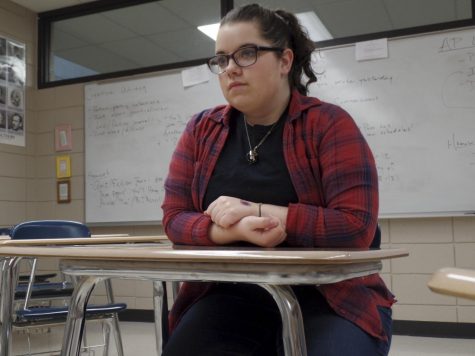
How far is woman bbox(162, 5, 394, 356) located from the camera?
38.9 inches

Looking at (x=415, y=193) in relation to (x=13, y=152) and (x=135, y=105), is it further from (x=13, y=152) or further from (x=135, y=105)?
(x=13, y=152)

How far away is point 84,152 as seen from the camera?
166 inches

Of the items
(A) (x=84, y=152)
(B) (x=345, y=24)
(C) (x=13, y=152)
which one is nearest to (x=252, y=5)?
(B) (x=345, y=24)

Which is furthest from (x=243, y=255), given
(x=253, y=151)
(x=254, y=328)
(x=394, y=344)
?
(x=394, y=344)

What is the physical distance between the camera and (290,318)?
79 centimetres

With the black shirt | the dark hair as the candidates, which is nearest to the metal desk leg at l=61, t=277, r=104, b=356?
the black shirt

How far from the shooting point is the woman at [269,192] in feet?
3.25

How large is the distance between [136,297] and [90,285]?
3087mm

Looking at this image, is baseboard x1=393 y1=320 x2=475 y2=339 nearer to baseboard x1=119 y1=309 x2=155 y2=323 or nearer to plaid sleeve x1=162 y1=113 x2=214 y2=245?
baseboard x1=119 y1=309 x2=155 y2=323

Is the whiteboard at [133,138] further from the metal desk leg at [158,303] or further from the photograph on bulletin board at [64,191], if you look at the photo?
the metal desk leg at [158,303]

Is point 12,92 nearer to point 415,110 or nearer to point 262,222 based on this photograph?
point 415,110

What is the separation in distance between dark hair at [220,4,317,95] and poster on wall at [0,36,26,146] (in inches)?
136

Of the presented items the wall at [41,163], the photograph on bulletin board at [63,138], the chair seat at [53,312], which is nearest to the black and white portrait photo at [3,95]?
the wall at [41,163]

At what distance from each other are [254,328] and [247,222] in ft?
0.76
